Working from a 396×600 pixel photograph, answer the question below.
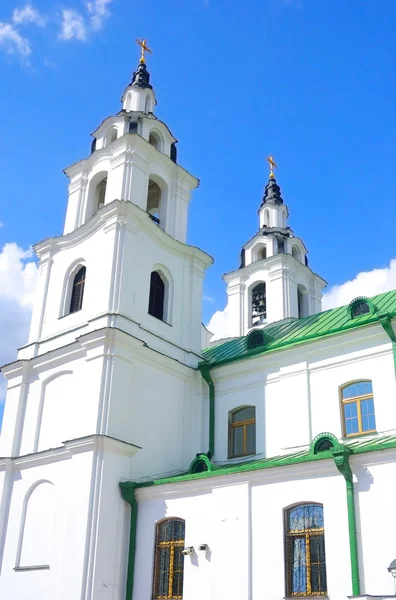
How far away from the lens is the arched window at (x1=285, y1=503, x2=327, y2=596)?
476 inches

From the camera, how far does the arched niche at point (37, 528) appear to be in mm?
15703

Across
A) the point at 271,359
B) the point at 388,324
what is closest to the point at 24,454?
Result: the point at 271,359

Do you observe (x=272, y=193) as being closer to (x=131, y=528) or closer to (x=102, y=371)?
(x=102, y=371)

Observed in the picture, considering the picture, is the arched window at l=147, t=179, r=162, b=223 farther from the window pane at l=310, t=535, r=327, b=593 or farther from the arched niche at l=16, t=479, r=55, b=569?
the window pane at l=310, t=535, r=327, b=593

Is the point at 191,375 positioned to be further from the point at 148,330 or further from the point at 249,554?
the point at 249,554

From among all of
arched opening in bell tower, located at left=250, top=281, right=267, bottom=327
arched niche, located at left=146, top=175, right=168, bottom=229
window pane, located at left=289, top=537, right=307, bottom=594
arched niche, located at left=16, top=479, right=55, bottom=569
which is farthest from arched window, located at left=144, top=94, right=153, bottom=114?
window pane, located at left=289, top=537, right=307, bottom=594

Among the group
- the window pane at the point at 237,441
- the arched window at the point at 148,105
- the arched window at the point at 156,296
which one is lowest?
the window pane at the point at 237,441

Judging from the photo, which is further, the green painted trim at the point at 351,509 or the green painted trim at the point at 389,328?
the green painted trim at the point at 389,328

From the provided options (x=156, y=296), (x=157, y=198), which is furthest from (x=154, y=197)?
(x=156, y=296)

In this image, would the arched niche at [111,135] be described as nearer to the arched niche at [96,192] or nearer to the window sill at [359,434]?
the arched niche at [96,192]

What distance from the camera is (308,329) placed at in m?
17.9

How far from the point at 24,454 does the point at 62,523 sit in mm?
2641

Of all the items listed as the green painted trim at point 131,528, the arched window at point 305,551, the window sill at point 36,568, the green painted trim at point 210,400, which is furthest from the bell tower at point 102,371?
the arched window at point 305,551

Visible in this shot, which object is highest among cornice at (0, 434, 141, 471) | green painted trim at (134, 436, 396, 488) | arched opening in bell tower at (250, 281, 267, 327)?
arched opening in bell tower at (250, 281, 267, 327)
